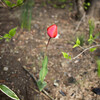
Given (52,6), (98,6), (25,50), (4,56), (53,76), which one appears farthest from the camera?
(52,6)

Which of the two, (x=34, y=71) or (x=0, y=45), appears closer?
(x=34, y=71)

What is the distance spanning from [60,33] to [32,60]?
2.11 ft

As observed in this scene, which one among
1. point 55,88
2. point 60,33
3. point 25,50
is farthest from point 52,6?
point 55,88

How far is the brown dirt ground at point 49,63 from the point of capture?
1237 millimetres

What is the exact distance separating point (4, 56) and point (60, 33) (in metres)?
0.83

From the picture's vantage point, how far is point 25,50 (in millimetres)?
1610

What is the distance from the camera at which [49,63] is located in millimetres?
1510

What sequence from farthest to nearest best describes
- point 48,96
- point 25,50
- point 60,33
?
point 60,33, point 25,50, point 48,96

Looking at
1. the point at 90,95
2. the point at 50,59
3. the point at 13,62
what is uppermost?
the point at 13,62

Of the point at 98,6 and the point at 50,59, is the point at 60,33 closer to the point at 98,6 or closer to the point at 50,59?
the point at 50,59

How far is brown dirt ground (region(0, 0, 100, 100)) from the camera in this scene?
124 cm

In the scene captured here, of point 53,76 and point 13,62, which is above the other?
point 13,62

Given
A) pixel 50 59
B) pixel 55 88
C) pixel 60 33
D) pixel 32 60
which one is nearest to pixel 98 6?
pixel 60 33

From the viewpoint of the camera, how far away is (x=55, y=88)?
1276mm
